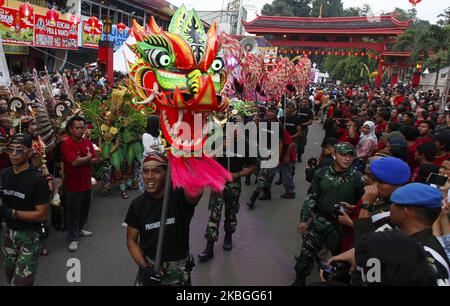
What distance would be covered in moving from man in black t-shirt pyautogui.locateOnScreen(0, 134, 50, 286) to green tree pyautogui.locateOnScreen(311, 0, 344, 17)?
69.8 metres

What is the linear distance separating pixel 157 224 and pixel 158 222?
2 centimetres

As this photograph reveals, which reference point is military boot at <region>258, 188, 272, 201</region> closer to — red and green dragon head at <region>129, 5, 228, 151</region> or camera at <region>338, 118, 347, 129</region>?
camera at <region>338, 118, 347, 129</region>

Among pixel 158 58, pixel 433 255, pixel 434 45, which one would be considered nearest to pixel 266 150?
pixel 158 58

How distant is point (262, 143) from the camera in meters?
6.16

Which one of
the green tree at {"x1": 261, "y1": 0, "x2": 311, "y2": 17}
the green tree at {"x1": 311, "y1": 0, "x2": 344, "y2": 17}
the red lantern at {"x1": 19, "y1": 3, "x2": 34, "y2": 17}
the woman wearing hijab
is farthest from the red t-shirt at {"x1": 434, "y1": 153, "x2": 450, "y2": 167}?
the green tree at {"x1": 311, "y1": 0, "x2": 344, "y2": 17}

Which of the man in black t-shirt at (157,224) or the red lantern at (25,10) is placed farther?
the red lantern at (25,10)

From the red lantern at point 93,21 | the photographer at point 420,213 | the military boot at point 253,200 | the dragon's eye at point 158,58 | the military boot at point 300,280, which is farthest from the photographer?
the red lantern at point 93,21

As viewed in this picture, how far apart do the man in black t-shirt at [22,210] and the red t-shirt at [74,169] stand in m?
1.24

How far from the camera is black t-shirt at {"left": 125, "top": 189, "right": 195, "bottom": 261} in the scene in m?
2.49

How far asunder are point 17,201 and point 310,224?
2.54m

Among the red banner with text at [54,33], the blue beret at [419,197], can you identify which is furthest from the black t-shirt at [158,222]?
the red banner with text at [54,33]

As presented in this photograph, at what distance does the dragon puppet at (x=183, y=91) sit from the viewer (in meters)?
2.13

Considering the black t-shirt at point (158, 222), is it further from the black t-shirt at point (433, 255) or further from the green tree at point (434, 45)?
the green tree at point (434, 45)
